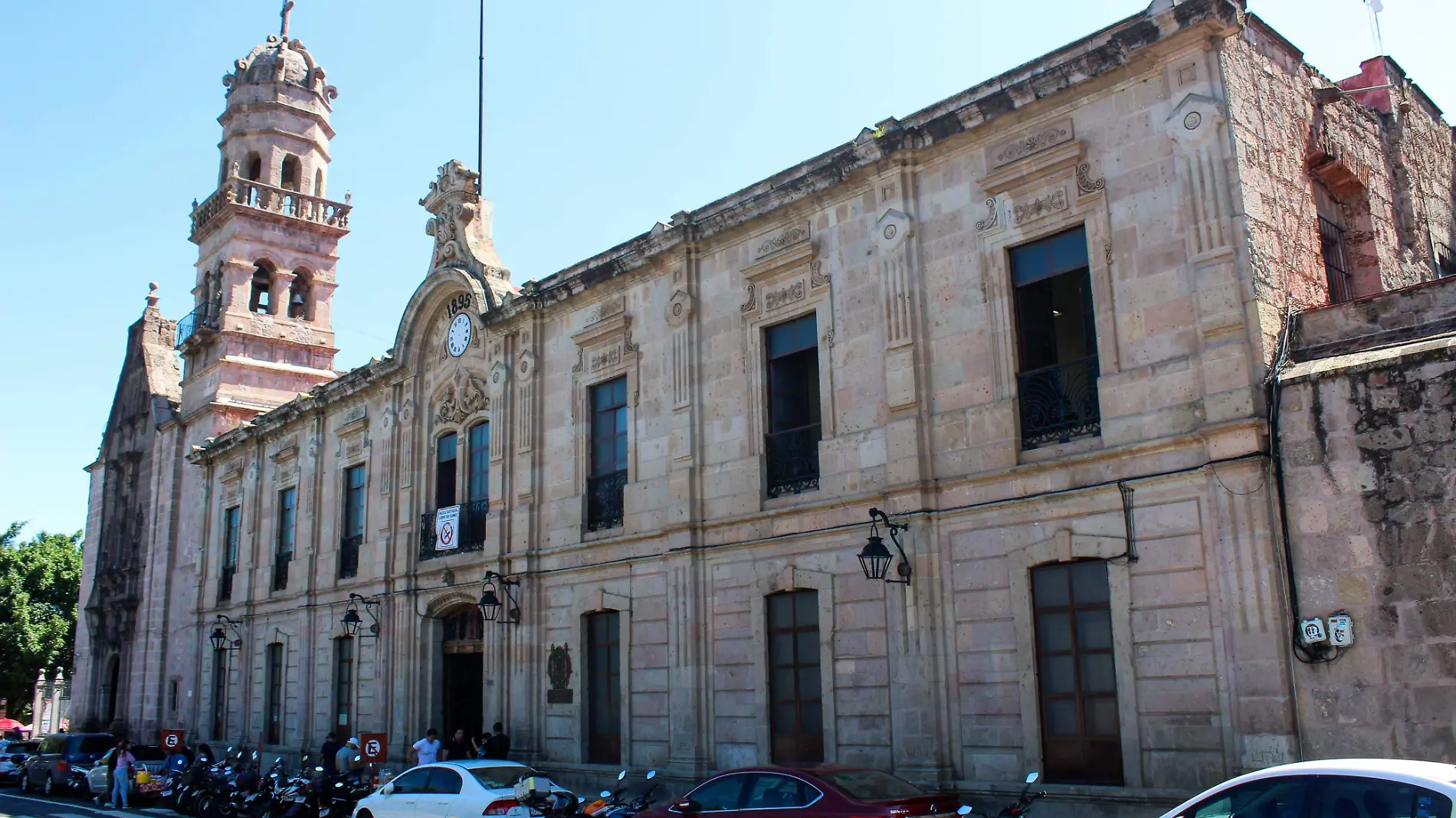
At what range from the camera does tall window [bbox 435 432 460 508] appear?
22.4m

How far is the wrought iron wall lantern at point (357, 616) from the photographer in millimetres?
23114

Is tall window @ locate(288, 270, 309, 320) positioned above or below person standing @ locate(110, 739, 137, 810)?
above

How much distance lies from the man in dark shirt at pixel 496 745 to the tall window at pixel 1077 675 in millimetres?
9108

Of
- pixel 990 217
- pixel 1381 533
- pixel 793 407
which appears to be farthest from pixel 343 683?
pixel 1381 533

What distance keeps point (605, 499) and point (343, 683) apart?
9281mm

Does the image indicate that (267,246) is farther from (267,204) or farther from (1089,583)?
(1089,583)

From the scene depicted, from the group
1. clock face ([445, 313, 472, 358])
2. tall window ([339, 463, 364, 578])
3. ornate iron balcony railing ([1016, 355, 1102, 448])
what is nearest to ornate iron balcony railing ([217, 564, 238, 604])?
tall window ([339, 463, 364, 578])

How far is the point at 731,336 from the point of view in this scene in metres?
16.7

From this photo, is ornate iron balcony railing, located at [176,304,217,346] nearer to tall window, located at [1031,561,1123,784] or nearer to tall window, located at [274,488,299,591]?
tall window, located at [274,488,299,591]

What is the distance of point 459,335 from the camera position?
2211 centimetres

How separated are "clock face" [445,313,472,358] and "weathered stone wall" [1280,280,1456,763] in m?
14.7

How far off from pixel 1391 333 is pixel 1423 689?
3211 mm

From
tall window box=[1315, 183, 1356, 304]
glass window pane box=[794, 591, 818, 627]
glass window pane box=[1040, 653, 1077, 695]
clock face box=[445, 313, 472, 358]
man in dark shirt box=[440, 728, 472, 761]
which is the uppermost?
clock face box=[445, 313, 472, 358]

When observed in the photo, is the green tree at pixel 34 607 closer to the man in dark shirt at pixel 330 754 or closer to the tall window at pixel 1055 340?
the man in dark shirt at pixel 330 754
